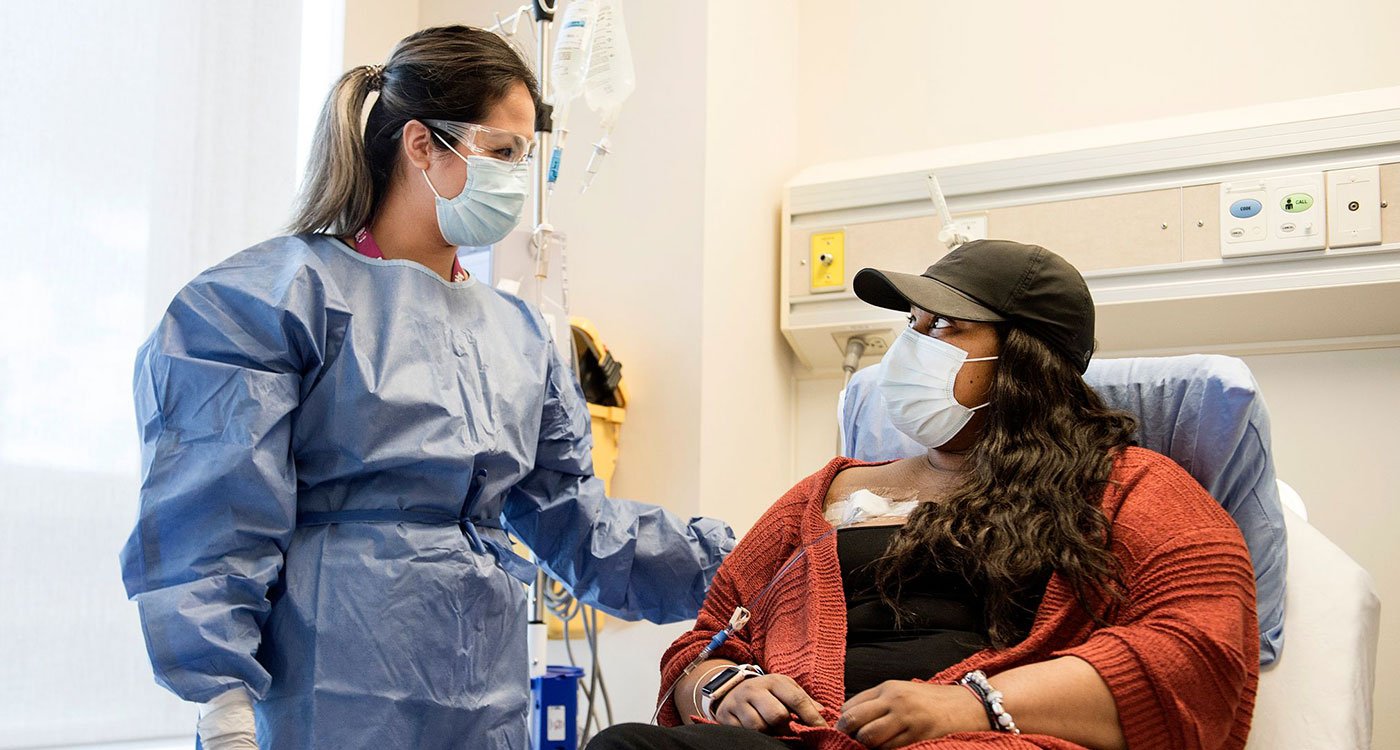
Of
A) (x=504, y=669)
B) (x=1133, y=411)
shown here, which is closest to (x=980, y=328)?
(x=1133, y=411)

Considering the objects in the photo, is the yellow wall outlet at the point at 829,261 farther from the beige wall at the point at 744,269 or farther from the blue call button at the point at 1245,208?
the blue call button at the point at 1245,208

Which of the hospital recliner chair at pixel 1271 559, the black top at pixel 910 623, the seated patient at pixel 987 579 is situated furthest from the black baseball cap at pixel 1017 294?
the black top at pixel 910 623

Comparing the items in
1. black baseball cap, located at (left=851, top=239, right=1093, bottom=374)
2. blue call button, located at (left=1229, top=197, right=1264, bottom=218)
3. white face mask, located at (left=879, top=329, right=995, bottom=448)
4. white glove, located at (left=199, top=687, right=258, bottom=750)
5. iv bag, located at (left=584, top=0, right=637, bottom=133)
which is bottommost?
white glove, located at (left=199, top=687, right=258, bottom=750)

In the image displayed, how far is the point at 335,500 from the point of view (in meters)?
1.53

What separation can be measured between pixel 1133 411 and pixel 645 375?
128cm

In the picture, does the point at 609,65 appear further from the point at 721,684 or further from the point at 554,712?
the point at 721,684

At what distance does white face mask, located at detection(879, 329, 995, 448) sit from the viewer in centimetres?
158

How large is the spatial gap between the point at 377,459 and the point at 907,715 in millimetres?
726

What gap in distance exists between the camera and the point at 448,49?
1.68 metres

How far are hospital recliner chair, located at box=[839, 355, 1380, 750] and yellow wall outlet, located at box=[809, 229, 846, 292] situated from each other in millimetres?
1125

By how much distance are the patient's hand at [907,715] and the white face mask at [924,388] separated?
448mm

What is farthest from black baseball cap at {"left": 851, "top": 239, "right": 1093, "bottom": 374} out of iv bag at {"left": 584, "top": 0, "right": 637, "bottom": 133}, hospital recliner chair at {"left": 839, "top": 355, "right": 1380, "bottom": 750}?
iv bag at {"left": 584, "top": 0, "right": 637, "bottom": 133}

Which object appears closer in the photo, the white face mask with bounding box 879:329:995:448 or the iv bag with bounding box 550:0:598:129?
the white face mask with bounding box 879:329:995:448

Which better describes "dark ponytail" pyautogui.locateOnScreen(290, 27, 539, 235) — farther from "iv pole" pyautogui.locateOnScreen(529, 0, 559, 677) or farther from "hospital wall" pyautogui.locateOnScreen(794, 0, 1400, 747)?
"hospital wall" pyautogui.locateOnScreen(794, 0, 1400, 747)
